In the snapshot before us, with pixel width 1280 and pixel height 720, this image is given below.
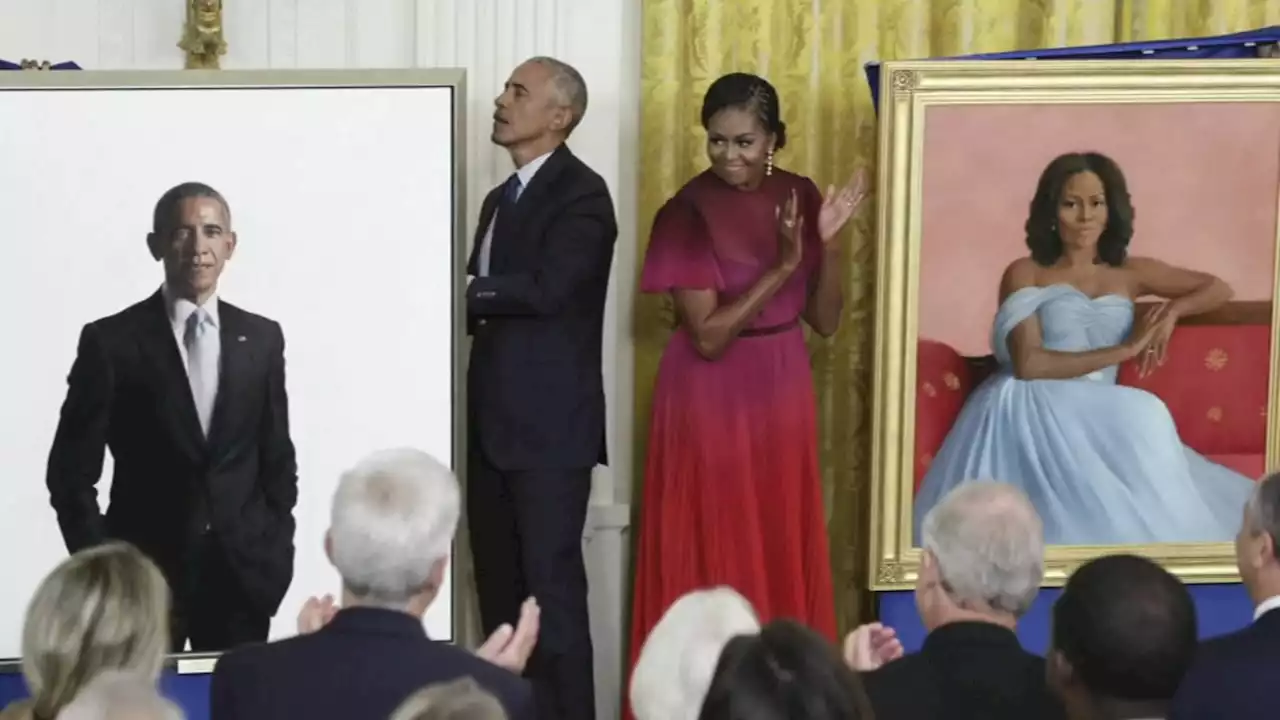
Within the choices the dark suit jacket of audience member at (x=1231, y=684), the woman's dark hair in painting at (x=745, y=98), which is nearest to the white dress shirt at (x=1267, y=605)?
the dark suit jacket of audience member at (x=1231, y=684)

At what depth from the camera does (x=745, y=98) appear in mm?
4184

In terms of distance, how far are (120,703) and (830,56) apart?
141 inches

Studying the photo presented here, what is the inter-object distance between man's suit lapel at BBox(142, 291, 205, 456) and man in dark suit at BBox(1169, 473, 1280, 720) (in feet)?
7.58

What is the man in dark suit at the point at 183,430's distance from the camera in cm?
366

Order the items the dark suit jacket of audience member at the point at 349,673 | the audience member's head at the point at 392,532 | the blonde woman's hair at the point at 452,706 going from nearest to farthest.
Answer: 1. the blonde woman's hair at the point at 452,706
2. the dark suit jacket of audience member at the point at 349,673
3. the audience member's head at the point at 392,532

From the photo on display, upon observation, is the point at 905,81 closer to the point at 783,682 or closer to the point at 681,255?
the point at 681,255

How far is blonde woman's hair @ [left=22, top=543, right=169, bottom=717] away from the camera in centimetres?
201

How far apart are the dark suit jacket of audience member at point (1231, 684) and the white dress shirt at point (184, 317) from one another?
231 cm

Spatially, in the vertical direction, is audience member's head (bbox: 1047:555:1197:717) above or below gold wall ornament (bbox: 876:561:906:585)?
above

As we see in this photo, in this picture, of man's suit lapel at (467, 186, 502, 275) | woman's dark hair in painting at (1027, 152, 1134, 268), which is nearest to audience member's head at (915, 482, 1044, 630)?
woman's dark hair in painting at (1027, 152, 1134, 268)

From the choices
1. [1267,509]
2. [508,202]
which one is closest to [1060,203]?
[508,202]

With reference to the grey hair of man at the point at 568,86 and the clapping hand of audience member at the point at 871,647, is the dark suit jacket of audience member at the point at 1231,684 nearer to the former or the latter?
the clapping hand of audience member at the point at 871,647

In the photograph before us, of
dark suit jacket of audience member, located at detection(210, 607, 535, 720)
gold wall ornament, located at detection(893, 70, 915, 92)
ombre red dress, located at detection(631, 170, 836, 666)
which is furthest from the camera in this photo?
ombre red dress, located at detection(631, 170, 836, 666)

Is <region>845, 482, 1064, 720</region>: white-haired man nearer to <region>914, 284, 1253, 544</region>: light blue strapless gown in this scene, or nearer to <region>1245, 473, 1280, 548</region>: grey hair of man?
<region>1245, 473, 1280, 548</region>: grey hair of man
